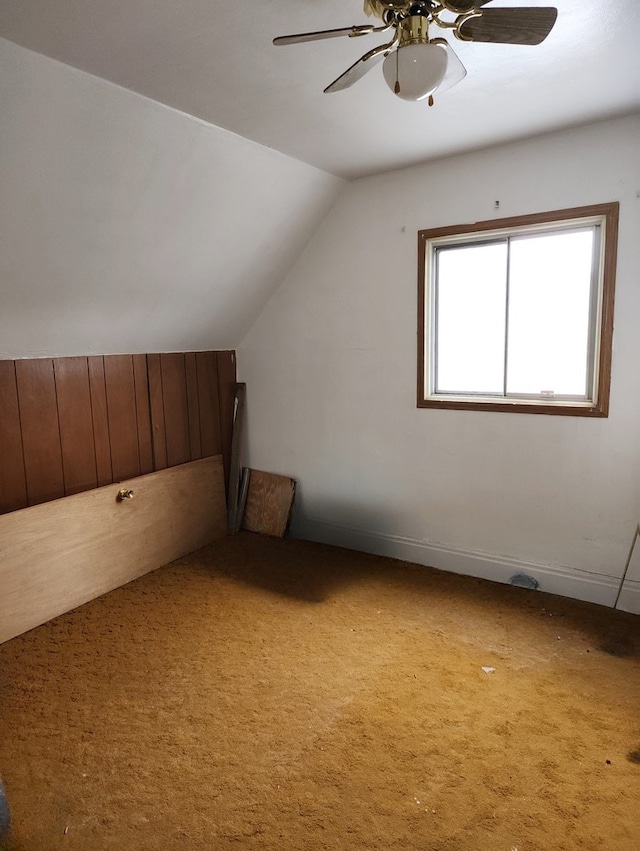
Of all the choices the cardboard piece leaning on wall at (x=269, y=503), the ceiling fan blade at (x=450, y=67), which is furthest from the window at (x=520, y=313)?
the ceiling fan blade at (x=450, y=67)

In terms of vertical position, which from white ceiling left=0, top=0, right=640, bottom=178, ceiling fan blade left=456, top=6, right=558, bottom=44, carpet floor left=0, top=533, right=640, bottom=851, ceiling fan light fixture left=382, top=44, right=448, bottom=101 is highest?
white ceiling left=0, top=0, right=640, bottom=178

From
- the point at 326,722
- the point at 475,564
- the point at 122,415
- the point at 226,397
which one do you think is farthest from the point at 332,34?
the point at 226,397

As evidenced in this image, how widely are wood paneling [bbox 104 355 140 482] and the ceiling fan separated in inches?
92.3

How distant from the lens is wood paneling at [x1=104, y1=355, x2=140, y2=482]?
134 inches

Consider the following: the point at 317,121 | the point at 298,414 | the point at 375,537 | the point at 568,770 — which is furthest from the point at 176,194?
the point at 568,770

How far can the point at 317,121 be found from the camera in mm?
2535

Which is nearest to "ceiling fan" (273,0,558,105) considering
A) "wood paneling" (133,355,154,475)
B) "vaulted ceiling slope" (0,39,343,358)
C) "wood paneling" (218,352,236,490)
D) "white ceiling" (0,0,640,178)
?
"white ceiling" (0,0,640,178)

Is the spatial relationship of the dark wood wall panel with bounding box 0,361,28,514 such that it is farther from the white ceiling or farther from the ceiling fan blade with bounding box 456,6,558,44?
the ceiling fan blade with bounding box 456,6,558,44

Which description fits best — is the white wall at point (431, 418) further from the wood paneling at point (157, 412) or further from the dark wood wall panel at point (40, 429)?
the dark wood wall panel at point (40, 429)

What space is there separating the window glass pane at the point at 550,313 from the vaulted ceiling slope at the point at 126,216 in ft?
4.35

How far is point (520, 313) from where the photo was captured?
3109 mm

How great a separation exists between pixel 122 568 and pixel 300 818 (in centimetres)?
206

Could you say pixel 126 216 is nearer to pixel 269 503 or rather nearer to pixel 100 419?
pixel 100 419

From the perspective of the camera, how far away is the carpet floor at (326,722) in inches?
67.0
